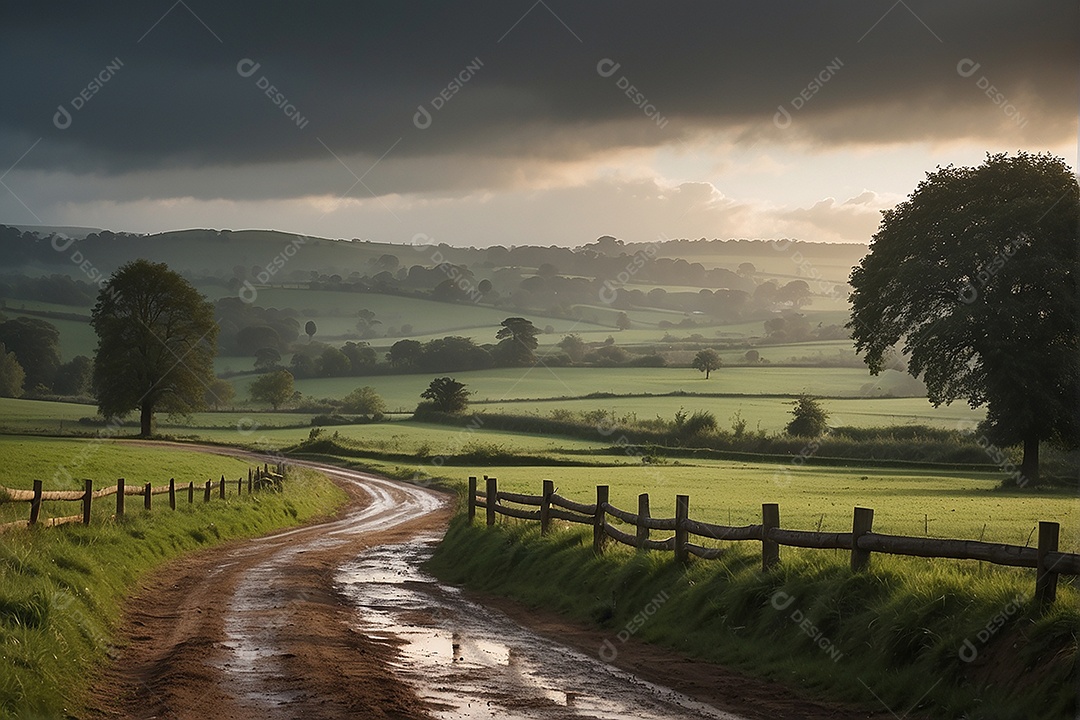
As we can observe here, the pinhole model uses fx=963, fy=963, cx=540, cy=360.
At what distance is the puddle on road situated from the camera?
33.2ft

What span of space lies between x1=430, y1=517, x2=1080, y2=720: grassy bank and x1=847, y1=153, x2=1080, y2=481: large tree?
105 ft

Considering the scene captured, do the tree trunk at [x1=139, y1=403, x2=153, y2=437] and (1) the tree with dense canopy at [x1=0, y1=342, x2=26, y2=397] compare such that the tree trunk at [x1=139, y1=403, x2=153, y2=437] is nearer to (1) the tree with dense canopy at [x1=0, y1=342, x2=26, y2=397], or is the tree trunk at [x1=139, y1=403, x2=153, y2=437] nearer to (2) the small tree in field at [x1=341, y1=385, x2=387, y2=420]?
(2) the small tree in field at [x1=341, y1=385, x2=387, y2=420]

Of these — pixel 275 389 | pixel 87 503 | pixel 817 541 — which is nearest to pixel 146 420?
pixel 275 389

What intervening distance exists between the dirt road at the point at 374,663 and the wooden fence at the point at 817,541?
2258 millimetres

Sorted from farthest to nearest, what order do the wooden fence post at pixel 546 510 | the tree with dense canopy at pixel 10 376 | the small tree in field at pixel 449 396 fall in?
the tree with dense canopy at pixel 10 376
the small tree in field at pixel 449 396
the wooden fence post at pixel 546 510

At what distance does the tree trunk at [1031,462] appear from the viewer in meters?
45.8

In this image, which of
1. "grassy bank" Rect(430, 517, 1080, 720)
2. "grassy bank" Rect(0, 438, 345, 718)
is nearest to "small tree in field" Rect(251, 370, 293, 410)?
"grassy bank" Rect(0, 438, 345, 718)

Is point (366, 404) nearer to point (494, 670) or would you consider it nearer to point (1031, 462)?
point (1031, 462)

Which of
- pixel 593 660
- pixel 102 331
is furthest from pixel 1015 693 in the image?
pixel 102 331

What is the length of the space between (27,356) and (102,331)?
56482mm

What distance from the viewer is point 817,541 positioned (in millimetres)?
13289

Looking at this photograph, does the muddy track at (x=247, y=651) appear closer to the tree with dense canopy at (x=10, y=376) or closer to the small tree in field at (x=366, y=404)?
the small tree in field at (x=366, y=404)

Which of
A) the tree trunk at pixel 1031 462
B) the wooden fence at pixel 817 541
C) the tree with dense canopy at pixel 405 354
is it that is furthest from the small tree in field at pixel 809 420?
the tree with dense canopy at pixel 405 354

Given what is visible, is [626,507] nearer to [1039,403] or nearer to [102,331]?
[1039,403]
